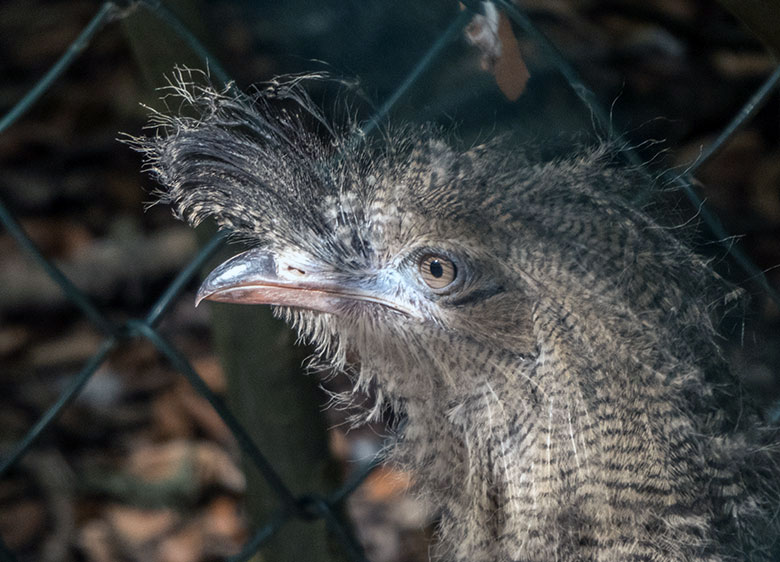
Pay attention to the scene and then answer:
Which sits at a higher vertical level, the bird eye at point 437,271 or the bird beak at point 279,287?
the bird beak at point 279,287

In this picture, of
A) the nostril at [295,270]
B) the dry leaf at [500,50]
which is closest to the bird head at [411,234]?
the nostril at [295,270]

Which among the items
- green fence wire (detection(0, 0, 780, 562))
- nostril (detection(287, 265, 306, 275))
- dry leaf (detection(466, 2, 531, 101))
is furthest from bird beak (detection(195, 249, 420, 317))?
dry leaf (detection(466, 2, 531, 101))

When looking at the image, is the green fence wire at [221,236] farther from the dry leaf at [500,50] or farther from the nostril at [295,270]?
the nostril at [295,270]

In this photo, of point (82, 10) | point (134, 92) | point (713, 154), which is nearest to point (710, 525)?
point (713, 154)

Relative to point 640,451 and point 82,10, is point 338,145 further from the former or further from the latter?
point 82,10

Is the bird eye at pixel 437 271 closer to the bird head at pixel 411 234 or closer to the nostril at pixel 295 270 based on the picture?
the bird head at pixel 411 234

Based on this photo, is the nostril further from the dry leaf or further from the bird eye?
the dry leaf

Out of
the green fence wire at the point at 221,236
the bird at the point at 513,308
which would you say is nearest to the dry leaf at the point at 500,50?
the green fence wire at the point at 221,236

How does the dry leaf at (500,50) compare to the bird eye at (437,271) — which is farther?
the dry leaf at (500,50)
